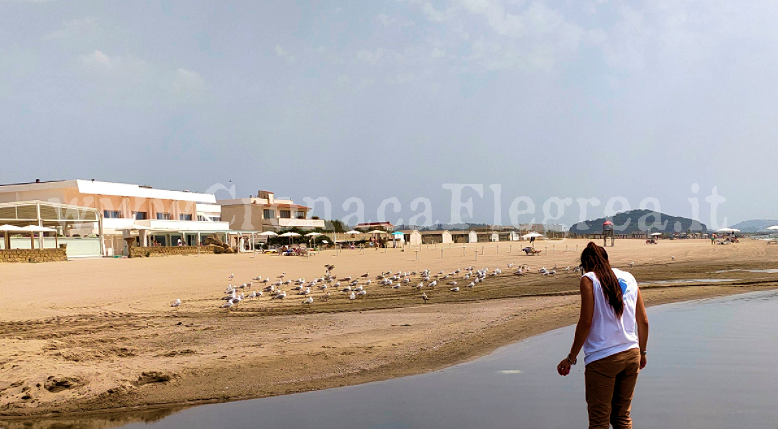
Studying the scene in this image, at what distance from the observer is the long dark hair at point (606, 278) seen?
4008 mm

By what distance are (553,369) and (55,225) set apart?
42.0m

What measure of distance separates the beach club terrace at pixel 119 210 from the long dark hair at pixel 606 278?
38.7m

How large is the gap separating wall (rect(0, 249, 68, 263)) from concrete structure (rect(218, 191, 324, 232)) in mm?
37916

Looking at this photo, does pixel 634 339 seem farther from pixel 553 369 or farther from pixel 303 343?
pixel 303 343

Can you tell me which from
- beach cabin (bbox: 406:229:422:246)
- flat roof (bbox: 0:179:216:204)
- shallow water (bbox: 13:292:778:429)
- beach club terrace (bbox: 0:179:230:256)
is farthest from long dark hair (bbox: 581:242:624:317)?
beach cabin (bbox: 406:229:422:246)

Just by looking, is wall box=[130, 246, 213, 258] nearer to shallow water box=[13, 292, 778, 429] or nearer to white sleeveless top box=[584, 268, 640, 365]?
shallow water box=[13, 292, 778, 429]

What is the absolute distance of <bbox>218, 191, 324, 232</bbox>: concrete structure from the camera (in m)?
70.0

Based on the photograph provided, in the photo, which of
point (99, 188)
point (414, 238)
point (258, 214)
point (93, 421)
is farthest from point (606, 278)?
point (414, 238)

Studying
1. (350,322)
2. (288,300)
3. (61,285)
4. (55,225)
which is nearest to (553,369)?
(350,322)

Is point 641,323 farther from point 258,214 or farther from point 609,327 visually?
point 258,214

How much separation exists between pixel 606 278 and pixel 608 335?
0.40 m

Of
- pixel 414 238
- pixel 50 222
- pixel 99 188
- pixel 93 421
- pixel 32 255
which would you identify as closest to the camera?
pixel 93 421

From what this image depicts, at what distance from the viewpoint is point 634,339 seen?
4105mm

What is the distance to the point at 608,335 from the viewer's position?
4031 millimetres
